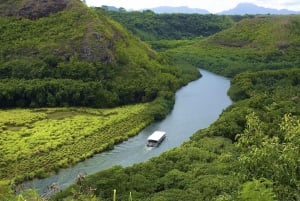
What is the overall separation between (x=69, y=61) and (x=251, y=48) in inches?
2539

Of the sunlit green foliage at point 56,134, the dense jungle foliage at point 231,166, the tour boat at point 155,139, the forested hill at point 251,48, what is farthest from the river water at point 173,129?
the forested hill at point 251,48

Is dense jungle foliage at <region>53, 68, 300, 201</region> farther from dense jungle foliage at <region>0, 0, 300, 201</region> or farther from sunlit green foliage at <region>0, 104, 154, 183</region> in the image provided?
sunlit green foliage at <region>0, 104, 154, 183</region>

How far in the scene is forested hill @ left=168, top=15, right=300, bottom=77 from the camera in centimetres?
11175

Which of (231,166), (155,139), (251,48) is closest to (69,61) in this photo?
(155,139)

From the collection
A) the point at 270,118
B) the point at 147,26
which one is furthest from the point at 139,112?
the point at 147,26

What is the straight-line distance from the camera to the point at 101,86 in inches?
2840

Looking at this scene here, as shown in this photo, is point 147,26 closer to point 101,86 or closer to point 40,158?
point 101,86

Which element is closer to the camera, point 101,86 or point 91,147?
point 91,147

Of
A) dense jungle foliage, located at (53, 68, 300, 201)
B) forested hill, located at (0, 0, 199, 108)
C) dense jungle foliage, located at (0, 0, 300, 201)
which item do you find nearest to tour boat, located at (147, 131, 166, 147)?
dense jungle foliage, located at (0, 0, 300, 201)

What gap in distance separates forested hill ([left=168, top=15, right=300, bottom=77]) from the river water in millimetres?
13532

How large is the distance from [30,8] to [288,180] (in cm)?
8181

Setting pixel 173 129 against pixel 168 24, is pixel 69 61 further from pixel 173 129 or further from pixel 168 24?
pixel 168 24

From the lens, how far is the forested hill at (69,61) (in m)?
68.8

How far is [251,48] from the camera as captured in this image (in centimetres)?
12638
